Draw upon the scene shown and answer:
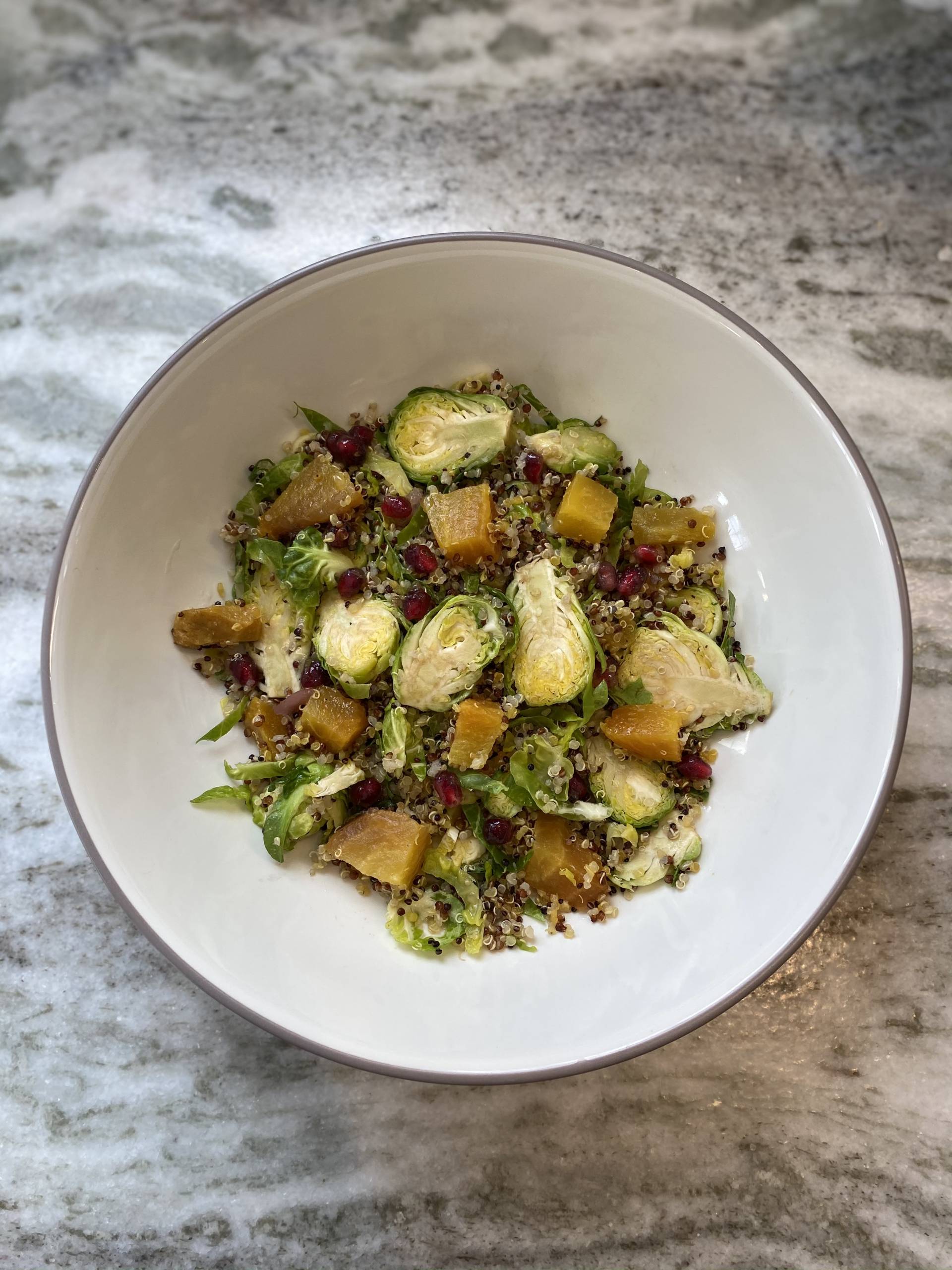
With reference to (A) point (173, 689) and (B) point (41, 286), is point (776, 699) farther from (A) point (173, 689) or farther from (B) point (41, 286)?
(B) point (41, 286)

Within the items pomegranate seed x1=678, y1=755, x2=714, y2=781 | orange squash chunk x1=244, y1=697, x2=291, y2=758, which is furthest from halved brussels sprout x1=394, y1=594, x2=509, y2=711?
pomegranate seed x1=678, y1=755, x2=714, y2=781

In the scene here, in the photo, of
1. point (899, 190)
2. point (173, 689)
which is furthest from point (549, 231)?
point (173, 689)

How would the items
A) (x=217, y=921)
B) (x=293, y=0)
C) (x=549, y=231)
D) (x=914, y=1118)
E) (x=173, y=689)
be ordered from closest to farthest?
(x=217, y=921)
(x=173, y=689)
(x=914, y=1118)
(x=549, y=231)
(x=293, y=0)

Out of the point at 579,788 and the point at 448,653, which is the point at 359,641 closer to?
the point at 448,653

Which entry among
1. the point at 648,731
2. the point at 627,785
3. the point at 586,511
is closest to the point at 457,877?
the point at 627,785

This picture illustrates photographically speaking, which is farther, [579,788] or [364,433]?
[364,433]

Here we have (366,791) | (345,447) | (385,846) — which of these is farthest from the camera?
(345,447)

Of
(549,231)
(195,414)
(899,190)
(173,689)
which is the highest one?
(899,190)
